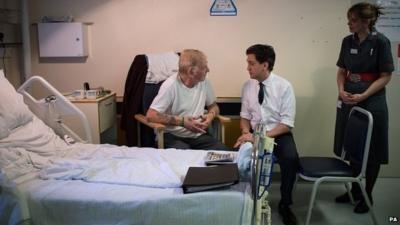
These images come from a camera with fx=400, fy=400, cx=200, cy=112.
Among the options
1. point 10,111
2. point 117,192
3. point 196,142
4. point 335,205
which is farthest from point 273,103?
point 10,111

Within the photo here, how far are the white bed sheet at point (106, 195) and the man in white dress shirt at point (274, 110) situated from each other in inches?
31.5

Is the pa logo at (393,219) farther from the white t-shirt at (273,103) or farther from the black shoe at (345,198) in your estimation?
the white t-shirt at (273,103)

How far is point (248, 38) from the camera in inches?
134

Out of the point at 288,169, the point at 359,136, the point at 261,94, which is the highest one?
the point at 261,94

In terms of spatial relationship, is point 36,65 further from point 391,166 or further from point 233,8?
point 391,166

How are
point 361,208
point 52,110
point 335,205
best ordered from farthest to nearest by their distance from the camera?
1. point 335,205
2. point 361,208
3. point 52,110

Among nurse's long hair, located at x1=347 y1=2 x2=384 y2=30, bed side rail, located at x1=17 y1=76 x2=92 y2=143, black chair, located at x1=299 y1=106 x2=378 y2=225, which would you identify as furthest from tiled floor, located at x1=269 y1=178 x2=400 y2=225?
bed side rail, located at x1=17 y1=76 x2=92 y2=143

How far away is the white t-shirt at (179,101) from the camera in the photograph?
2800mm

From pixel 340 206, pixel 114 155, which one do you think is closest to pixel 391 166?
pixel 340 206

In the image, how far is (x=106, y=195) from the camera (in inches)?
69.9

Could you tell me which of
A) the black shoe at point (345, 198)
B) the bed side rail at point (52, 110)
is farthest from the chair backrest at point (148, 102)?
the black shoe at point (345, 198)

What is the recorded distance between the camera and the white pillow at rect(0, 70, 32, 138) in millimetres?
2211

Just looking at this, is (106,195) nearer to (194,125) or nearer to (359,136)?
(194,125)

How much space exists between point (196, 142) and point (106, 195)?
117 centimetres
